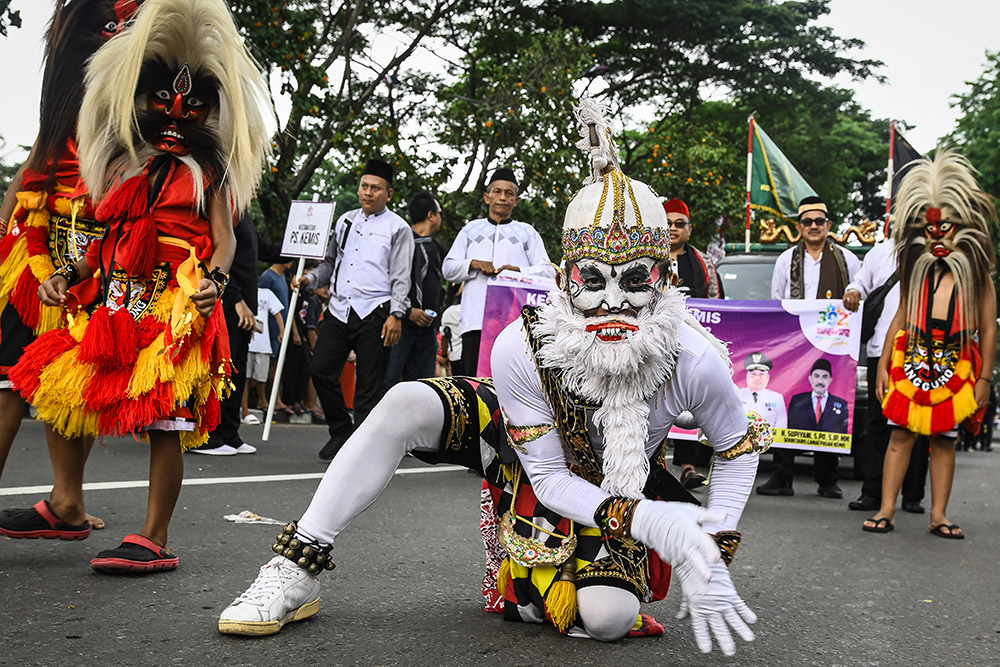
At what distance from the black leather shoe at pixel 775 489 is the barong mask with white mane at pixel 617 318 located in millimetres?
4561

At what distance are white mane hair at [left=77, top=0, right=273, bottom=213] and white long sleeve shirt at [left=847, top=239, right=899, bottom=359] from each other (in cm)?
466

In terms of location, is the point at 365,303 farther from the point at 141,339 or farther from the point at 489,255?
the point at 141,339

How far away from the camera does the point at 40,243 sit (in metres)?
3.92

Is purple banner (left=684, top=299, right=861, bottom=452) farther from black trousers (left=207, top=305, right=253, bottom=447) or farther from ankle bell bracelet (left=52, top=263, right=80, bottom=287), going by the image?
ankle bell bracelet (left=52, top=263, right=80, bottom=287)

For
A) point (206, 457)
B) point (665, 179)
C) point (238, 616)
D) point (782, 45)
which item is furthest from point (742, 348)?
point (782, 45)

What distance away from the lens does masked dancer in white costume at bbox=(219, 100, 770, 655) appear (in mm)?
2896

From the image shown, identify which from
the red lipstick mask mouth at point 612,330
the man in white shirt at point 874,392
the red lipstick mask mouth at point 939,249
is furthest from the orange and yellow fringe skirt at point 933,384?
the red lipstick mask mouth at point 612,330

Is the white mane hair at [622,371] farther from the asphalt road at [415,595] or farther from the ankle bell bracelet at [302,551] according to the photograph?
the ankle bell bracelet at [302,551]

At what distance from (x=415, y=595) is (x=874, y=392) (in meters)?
4.46

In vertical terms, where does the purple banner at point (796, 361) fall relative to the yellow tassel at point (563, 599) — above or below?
above

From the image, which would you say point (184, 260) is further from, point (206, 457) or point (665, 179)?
point (665, 179)

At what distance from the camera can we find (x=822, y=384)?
7.54 meters

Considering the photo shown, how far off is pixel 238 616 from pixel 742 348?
5.56 m

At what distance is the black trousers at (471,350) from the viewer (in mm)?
7352
